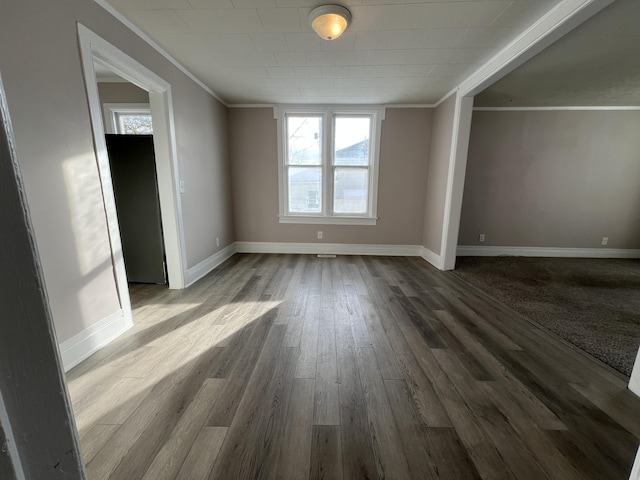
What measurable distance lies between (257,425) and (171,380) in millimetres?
664

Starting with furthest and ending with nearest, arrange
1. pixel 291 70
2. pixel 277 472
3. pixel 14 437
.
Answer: pixel 291 70
pixel 277 472
pixel 14 437

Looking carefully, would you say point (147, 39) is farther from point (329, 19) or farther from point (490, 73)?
point (490, 73)

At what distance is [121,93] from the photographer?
344 centimetres

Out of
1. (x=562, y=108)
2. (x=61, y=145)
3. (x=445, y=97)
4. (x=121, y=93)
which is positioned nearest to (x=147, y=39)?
(x=61, y=145)

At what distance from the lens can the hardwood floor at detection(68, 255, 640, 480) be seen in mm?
1094

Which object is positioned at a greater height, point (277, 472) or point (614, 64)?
point (614, 64)

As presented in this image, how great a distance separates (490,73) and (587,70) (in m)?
1.18

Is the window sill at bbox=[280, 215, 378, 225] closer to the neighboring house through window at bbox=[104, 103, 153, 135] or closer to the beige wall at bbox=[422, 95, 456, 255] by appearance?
the beige wall at bbox=[422, 95, 456, 255]

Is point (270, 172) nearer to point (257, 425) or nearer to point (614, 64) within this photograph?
point (257, 425)

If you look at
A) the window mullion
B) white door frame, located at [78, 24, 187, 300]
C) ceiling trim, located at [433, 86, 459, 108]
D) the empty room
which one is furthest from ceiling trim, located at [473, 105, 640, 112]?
white door frame, located at [78, 24, 187, 300]

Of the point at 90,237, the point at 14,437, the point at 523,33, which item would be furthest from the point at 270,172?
the point at 14,437

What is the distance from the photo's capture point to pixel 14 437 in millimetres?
329

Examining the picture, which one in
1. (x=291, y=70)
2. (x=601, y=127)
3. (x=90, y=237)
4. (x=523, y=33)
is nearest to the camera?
(x=90, y=237)

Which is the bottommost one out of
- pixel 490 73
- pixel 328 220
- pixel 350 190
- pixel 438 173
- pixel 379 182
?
pixel 328 220
